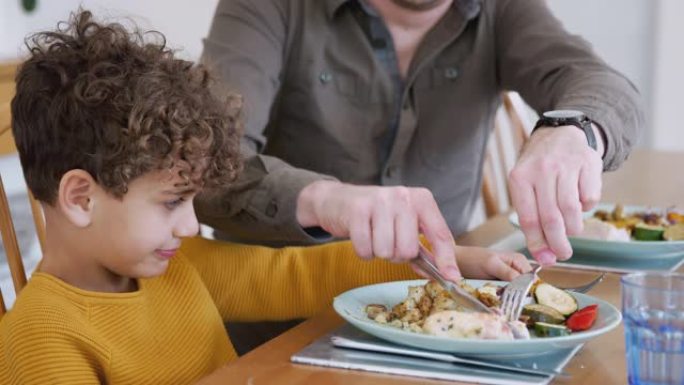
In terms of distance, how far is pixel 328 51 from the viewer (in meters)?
1.74

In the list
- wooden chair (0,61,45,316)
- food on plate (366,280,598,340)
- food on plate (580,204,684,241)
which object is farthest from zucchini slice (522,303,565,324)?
wooden chair (0,61,45,316)

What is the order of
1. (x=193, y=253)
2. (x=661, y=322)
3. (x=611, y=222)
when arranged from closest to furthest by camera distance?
1. (x=661, y=322)
2. (x=193, y=253)
3. (x=611, y=222)

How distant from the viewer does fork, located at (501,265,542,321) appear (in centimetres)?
104

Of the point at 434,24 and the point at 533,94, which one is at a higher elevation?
the point at 434,24

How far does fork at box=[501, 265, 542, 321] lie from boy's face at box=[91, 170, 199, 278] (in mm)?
361

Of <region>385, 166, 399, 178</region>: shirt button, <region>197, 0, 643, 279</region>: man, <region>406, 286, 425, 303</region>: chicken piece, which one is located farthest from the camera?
<region>385, 166, 399, 178</region>: shirt button

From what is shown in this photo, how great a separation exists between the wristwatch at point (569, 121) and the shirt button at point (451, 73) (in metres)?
0.52

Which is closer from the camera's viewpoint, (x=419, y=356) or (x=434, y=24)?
(x=419, y=356)

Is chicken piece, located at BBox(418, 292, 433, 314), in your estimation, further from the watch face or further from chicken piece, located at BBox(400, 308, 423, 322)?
the watch face

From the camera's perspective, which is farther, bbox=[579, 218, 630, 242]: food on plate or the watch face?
bbox=[579, 218, 630, 242]: food on plate

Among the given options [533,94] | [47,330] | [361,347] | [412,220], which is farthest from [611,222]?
[47,330]

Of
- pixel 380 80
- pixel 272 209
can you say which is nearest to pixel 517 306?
pixel 272 209

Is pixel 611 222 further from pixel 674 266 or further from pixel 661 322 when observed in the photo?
pixel 661 322

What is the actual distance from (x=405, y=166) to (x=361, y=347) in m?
0.80
